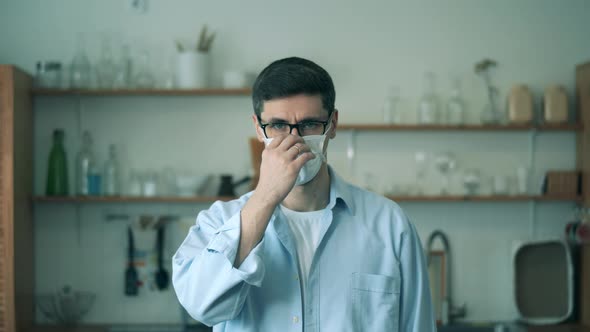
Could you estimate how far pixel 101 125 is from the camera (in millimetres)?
3678

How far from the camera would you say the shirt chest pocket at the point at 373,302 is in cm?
137

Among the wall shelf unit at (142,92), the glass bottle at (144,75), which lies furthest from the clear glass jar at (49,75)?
the glass bottle at (144,75)

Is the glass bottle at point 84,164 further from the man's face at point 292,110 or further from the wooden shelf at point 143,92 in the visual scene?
the man's face at point 292,110

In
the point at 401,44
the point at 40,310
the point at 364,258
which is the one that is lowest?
the point at 40,310

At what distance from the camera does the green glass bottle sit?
3.53 metres

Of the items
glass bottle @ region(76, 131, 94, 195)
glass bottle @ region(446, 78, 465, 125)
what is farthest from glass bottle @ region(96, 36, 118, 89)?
glass bottle @ region(446, 78, 465, 125)

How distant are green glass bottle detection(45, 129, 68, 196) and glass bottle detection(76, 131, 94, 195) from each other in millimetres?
83

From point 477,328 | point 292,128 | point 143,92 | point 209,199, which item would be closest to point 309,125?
point 292,128

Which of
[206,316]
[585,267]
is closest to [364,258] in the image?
[206,316]

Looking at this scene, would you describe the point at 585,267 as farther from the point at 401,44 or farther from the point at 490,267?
the point at 401,44

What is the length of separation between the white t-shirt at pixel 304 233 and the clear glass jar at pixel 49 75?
2562 millimetres

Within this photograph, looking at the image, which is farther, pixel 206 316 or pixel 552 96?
pixel 552 96

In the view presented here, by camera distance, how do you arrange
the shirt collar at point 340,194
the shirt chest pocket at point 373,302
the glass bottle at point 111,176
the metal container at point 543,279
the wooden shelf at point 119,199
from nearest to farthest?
the shirt chest pocket at point 373,302 < the shirt collar at point 340,194 < the wooden shelf at point 119,199 < the glass bottle at point 111,176 < the metal container at point 543,279

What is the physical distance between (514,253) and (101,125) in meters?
2.64
